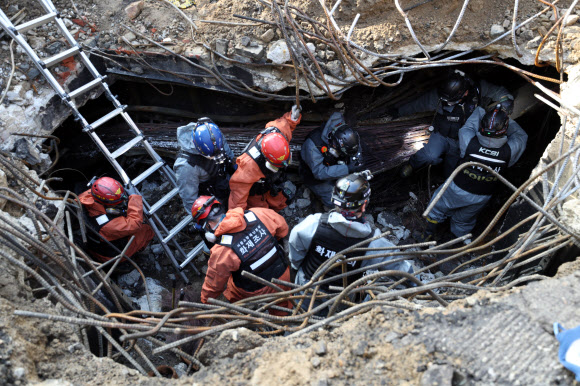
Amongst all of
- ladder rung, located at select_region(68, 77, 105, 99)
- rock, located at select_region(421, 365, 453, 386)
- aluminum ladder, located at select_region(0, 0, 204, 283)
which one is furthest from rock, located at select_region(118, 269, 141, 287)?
rock, located at select_region(421, 365, 453, 386)

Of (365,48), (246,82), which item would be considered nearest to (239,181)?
(246,82)

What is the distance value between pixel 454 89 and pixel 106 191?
416cm

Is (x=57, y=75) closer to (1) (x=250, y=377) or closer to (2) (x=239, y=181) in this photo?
(2) (x=239, y=181)

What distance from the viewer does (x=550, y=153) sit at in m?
3.79

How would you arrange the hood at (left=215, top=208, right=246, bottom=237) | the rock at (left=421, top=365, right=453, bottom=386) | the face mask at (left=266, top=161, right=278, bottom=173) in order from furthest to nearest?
the face mask at (left=266, top=161, right=278, bottom=173)
the hood at (left=215, top=208, right=246, bottom=237)
the rock at (left=421, top=365, right=453, bottom=386)

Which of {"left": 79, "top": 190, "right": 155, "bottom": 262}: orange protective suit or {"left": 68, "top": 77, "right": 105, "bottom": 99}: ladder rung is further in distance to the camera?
{"left": 79, "top": 190, "right": 155, "bottom": 262}: orange protective suit

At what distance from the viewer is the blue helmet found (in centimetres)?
427

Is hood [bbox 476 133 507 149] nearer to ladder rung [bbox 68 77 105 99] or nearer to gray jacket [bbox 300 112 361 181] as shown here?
gray jacket [bbox 300 112 361 181]

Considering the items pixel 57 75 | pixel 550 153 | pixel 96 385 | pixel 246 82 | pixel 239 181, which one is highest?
pixel 57 75

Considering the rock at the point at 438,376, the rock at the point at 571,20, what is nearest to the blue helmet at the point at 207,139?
the rock at the point at 438,376

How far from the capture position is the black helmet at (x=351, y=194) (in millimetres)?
3475

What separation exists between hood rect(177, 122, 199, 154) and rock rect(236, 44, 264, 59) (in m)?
0.99

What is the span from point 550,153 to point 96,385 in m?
4.02

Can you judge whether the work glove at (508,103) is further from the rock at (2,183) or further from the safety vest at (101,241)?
the rock at (2,183)
